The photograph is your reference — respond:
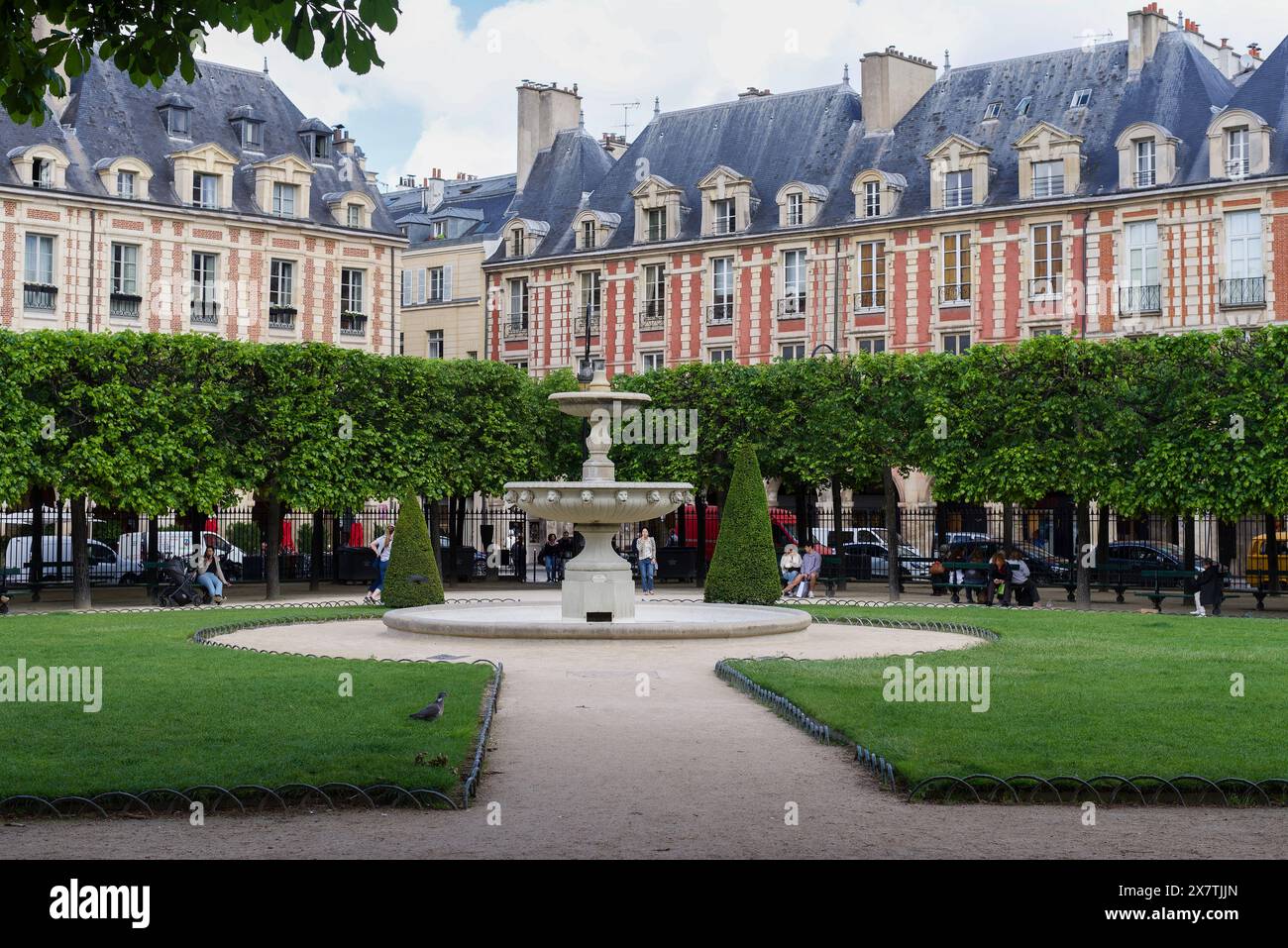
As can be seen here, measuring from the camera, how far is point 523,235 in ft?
175

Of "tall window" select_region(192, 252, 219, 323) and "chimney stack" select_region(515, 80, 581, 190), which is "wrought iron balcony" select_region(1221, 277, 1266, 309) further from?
"tall window" select_region(192, 252, 219, 323)

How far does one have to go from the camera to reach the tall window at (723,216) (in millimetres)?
Result: 48938

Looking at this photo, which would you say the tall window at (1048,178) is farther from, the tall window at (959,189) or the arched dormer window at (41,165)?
the arched dormer window at (41,165)

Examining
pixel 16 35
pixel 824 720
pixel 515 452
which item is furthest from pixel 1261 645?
pixel 515 452

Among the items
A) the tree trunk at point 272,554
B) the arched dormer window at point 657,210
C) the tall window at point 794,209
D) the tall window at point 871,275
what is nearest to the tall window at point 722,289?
the arched dormer window at point 657,210

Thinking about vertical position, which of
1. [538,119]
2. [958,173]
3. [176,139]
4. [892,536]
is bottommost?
[892,536]

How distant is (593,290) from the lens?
168ft

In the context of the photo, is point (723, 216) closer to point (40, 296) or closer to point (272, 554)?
point (40, 296)

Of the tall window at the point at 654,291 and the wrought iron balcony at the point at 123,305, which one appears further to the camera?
the tall window at the point at 654,291

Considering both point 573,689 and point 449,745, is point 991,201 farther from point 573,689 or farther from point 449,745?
point 449,745

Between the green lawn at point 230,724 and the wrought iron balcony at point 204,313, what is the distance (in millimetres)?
27747

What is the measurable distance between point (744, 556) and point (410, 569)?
16.3 ft

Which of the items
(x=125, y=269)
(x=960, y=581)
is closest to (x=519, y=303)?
(x=125, y=269)

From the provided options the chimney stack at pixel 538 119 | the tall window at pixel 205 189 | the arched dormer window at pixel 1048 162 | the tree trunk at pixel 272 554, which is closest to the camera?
the tree trunk at pixel 272 554
